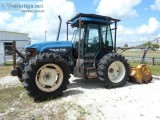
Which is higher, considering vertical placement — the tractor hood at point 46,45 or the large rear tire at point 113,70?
the tractor hood at point 46,45

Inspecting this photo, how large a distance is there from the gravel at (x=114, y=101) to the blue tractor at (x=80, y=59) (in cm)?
41

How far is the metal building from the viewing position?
71.8ft

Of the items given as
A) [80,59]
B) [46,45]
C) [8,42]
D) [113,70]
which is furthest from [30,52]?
[8,42]

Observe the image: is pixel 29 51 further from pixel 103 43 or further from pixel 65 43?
pixel 103 43

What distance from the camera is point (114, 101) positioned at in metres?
6.11

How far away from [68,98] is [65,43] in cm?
215

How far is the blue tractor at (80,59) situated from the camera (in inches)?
261

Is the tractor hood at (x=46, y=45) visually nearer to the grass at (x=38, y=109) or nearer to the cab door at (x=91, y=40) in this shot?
the cab door at (x=91, y=40)

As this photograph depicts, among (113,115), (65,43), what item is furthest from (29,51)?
(113,115)

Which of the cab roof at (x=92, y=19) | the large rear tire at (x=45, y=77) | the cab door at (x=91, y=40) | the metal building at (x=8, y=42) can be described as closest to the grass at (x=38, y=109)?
the large rear tire at (x=45, y=77)

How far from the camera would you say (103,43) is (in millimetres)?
8305

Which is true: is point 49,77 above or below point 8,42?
below

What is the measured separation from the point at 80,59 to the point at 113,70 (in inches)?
49.9

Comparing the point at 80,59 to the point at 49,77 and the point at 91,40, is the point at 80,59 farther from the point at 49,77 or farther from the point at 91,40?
the point at 49,77
